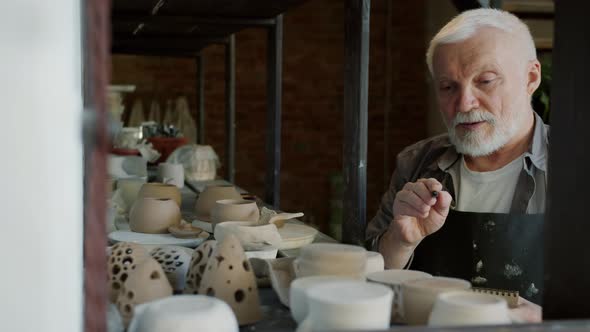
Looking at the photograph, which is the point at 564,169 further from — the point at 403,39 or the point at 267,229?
the point at 403,39

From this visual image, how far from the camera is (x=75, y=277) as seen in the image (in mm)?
795

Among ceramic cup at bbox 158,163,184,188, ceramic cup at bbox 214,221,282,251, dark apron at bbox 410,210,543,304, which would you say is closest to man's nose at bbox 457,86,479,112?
dark apron at bbox 410,210,543,304

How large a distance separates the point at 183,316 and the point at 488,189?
154cm

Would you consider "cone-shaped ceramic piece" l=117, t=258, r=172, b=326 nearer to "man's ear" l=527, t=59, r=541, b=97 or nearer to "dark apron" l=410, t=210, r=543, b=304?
"dark apron" l=410, t=210, r=543, b=304

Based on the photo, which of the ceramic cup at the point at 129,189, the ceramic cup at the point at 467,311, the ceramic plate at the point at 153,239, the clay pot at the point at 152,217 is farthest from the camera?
the ceramic cup at the point at 129,189

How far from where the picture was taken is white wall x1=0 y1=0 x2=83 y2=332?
0.76 m

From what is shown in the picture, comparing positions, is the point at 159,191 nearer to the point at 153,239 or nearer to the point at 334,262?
the point at 153,239

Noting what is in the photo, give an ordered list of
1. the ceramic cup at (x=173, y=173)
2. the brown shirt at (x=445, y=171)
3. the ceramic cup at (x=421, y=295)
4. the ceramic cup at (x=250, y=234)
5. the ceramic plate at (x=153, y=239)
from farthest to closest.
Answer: the ceramic cup at (x=173, y=173)
the brown shirt at (x=445, y=171)
the ceramic plate at (x=153, y=239)
the ceramic cup at (x=250, y=234)
the ceramic cup at (x=421, y=295)

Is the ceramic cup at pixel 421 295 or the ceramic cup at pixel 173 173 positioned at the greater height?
the ceramic cup at pixel 173 173

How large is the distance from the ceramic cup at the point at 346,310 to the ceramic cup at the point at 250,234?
0.57 meters

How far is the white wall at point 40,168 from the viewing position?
2.49ft

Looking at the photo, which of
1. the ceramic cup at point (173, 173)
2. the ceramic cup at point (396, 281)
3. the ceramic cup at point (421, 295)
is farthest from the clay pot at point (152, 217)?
the ceramic cup at point (173, 173)

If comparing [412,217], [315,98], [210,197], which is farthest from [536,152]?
[315,98]

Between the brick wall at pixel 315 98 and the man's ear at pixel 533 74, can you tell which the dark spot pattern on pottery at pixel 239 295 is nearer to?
the man's ear at pixel 533 74
